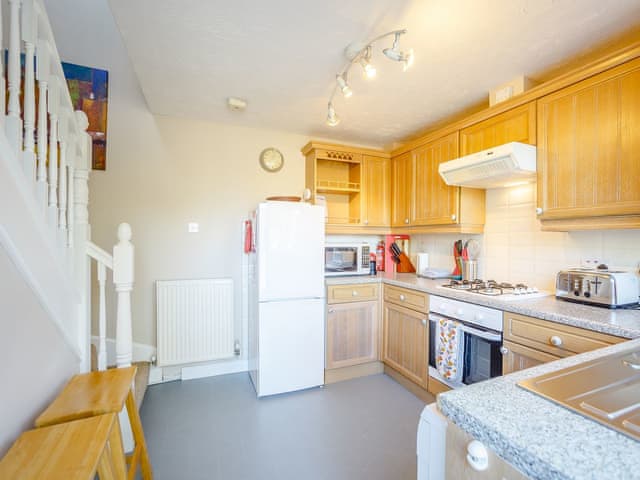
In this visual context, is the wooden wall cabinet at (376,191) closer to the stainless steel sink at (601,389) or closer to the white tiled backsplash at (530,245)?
the white tiled backsplash at (530,245)

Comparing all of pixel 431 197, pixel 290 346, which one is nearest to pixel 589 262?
pixel 431 197

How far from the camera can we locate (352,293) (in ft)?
8.65

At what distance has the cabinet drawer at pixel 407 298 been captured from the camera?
227cm

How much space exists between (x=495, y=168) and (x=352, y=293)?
1.45m

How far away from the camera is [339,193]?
322 cm

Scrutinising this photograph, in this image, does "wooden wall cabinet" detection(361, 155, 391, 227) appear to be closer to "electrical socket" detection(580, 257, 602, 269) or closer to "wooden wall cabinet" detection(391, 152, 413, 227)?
"wooden wall cabinet" detection(391, 152, 413, 227)

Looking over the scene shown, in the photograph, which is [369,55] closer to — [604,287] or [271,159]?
[271,159]

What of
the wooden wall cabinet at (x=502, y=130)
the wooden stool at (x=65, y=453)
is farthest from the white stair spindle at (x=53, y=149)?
the wooden wall cabinet at (x=502, y=130)

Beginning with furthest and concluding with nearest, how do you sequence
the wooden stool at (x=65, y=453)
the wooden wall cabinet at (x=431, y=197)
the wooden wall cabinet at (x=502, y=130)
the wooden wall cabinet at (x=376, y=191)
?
the wooden wall cabinet at (x=376, y=191) → the wooden wall cabinet at (x=431, y=197) → the wooden wall cabinet at (x=502, y=130) → the wooden stool at (x=65, y=453)

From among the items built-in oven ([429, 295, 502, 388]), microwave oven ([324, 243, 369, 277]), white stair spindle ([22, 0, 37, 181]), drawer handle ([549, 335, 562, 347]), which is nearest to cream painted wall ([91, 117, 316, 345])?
microwave oven ([324, 243, 369, 277])

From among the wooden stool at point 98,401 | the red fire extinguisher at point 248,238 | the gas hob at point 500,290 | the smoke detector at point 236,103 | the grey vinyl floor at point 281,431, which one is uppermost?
the smoke detector at point 236,103

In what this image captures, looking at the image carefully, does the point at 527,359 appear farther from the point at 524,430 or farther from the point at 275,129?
the point at 275,129

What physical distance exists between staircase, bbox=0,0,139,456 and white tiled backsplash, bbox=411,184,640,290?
2.57 metres

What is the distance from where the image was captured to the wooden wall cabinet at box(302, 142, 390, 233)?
2.92 meters
